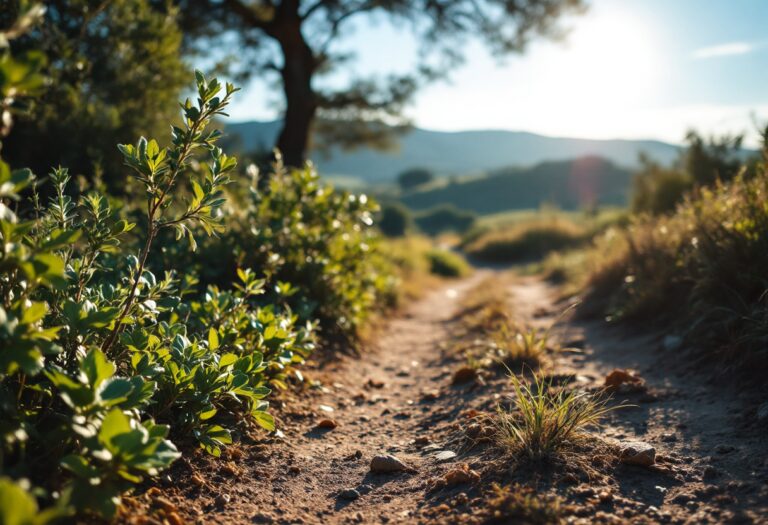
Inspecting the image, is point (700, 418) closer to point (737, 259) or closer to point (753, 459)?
point (753, 459)

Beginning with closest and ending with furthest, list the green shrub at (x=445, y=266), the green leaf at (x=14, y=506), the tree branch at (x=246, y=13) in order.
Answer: the green leaf at (x=14, y=506) < the tree branch at (x=246, y=13) < the green shrub at (x=445, y=266)

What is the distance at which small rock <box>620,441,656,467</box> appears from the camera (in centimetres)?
213

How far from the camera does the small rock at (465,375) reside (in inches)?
143

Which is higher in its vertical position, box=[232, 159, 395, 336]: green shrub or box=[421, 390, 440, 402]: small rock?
box=[232, 159, 395, 336]: green shrub

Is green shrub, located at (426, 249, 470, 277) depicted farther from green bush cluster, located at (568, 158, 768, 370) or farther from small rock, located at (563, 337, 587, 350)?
small rock, located at (563, 337, 587, 350)

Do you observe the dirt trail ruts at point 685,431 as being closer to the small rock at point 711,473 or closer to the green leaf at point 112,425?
the small rock at point 711,473

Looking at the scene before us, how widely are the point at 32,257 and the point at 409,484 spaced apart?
1636 mm

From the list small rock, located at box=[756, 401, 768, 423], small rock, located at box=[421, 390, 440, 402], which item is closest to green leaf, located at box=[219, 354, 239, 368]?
small rock, located at box=[421, 390, 440, 402]

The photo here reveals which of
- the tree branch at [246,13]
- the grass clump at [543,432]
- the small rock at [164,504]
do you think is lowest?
the small rock at [164,504]

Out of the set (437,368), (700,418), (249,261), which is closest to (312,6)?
(249,261)

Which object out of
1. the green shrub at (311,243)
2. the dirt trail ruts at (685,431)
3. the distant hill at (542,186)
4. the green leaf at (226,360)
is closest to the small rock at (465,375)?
the dirt trail ruts at (685,431)

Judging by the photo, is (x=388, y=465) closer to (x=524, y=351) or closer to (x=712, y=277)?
(x=524, y=351)

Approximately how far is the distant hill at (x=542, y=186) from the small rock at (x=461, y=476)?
220ft

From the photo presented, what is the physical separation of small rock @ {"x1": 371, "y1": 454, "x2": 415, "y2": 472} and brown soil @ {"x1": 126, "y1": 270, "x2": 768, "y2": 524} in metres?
0.03
